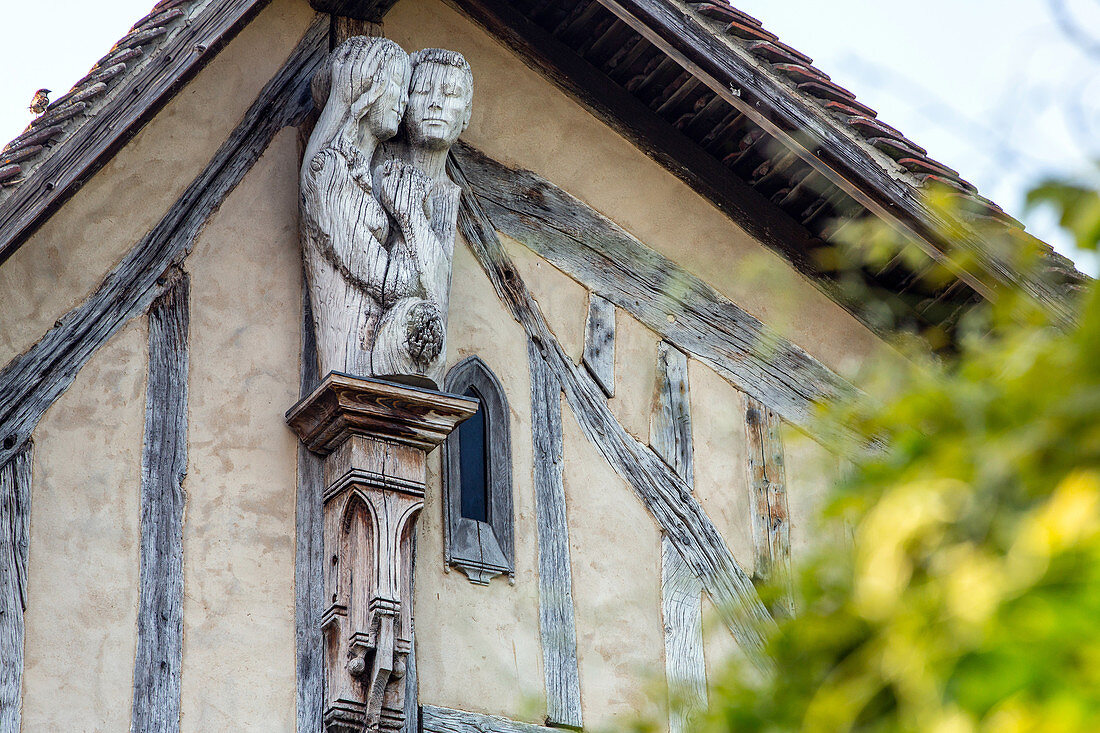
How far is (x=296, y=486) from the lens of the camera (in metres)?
4.52

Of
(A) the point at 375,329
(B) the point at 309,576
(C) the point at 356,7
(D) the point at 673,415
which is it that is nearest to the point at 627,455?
(D) the point at 673,415

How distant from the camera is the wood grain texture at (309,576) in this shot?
422 centimetres

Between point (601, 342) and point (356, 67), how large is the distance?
138cm

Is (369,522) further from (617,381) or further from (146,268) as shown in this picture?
(617,381)

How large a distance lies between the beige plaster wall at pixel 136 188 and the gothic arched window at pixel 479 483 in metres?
1.20

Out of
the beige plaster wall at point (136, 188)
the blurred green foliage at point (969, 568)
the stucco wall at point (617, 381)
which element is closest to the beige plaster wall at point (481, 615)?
the stucco wall at point (617, 381)

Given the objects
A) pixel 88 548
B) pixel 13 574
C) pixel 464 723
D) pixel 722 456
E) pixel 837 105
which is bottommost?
pixel 464 723

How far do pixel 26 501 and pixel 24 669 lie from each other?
50 centimetres

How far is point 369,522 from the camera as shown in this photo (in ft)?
14.3

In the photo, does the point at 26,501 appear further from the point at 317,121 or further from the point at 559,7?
the point at 559,7

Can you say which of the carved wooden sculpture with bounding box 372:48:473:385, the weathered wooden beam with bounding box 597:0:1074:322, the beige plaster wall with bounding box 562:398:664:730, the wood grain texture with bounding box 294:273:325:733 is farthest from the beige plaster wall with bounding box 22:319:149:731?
the weathered wooden beam with bounding box 597:0:1074:322

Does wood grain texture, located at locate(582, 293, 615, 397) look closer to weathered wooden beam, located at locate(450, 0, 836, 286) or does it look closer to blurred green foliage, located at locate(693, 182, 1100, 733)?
weathered wooden beam, located at locate(450, 0, 836, 286)

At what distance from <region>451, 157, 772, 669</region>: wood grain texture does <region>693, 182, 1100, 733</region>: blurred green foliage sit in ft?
Answer: 11.9

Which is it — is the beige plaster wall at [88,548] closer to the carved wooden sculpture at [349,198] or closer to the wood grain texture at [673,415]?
the carved wooden sculpture at [349,198]
